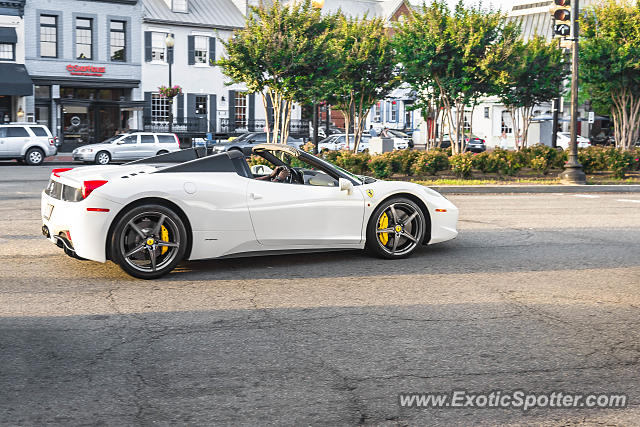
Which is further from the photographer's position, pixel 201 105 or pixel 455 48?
pixel 201 105

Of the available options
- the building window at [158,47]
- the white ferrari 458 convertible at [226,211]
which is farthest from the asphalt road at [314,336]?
the building window at [158,47]

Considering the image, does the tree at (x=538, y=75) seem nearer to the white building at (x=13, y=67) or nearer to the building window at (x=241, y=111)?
the building window at (x=241, y=111)

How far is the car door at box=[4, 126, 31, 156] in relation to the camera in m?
30.6

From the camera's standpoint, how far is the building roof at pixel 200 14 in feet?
149

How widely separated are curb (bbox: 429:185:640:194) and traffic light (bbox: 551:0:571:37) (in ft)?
13.1

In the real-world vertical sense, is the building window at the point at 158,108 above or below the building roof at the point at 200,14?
below

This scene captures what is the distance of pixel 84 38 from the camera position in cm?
4278

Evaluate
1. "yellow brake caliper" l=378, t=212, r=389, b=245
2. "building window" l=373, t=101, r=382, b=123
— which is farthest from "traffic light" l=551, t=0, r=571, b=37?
"building window" l=373, t=101, r=382, b=123

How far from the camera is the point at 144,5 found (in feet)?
149

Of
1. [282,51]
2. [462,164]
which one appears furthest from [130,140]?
[462,164]

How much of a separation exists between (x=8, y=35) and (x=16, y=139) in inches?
448

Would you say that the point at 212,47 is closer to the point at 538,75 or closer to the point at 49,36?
the point at 49,36

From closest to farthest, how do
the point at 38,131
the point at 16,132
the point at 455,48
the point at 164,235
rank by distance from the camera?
the point at 164,235 → the point at 455,48 → the point at 16,132 → the point at 38,131

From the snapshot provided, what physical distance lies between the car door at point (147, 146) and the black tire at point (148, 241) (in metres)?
27.0
